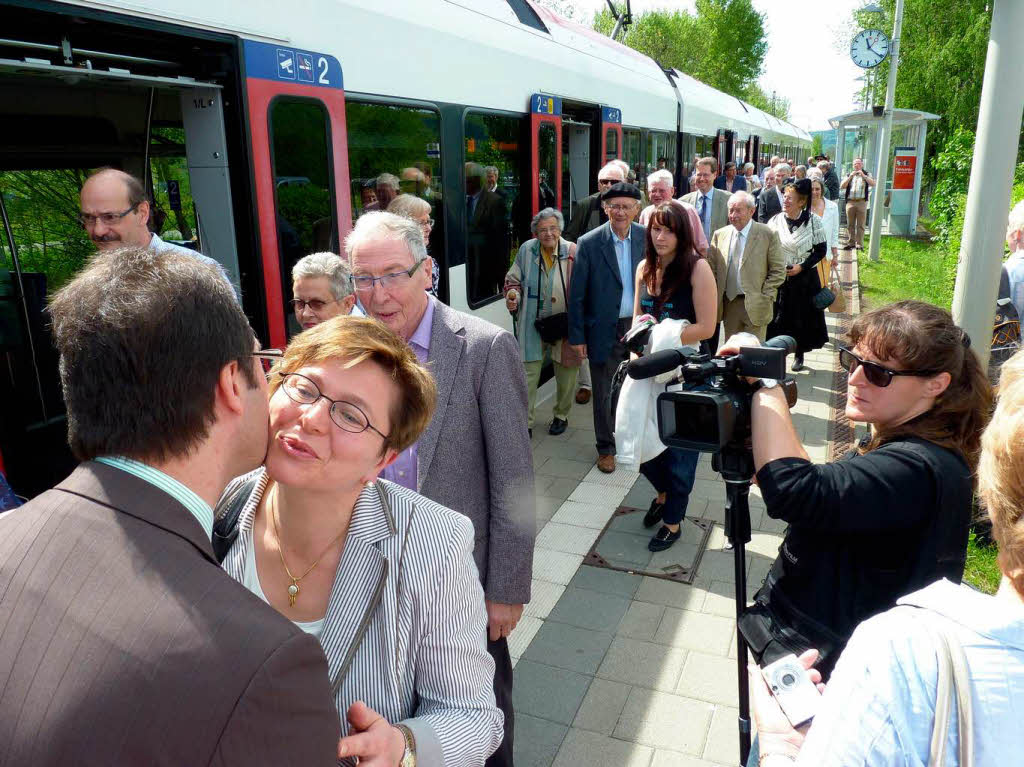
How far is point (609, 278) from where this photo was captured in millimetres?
5141

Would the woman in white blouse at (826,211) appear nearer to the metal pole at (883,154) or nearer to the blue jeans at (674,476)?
the blue jeans at (674,476)

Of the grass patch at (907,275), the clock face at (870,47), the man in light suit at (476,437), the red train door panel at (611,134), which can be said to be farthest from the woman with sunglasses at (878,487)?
the clock face at (870,47)

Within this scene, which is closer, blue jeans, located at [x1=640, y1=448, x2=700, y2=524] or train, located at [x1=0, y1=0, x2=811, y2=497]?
train, located at [x1=0, y1=0, x2=811, y2=497]

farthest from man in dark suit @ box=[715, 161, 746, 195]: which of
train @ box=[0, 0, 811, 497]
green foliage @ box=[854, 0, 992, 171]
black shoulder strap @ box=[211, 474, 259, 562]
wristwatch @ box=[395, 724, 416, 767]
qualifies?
wristwatch @ box=[395, 724, 416, 767]

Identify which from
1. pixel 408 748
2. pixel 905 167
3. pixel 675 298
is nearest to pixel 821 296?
pixel 675 298

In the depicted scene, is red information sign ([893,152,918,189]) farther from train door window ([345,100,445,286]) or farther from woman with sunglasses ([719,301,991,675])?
woman with sunglasses ([719,301,991,675])

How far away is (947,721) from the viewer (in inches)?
39.4

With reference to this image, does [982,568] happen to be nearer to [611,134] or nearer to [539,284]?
[539,284]

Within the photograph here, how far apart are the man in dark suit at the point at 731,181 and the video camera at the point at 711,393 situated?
35.1ft

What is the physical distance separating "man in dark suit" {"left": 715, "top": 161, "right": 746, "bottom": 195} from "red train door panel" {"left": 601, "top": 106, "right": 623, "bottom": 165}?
3.66 meters

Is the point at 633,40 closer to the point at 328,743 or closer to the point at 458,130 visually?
the point at 458,130

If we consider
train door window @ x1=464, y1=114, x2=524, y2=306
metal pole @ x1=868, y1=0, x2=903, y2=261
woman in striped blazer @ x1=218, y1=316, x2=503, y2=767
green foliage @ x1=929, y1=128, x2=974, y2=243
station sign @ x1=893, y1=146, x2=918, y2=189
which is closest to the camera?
woman in striped blazer @ x1=218, y1=316, x2=503, y2=767

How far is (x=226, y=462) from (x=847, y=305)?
1091cm

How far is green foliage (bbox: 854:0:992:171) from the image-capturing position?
61.0ft
